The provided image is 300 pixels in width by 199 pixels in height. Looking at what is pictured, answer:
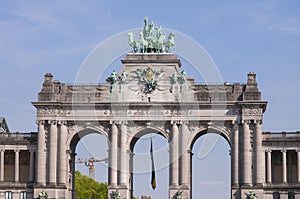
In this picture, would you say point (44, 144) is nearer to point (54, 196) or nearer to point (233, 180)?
point (54, 196)

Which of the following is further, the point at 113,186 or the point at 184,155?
the point at 184,155

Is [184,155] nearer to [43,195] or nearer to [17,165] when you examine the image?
[43,195]

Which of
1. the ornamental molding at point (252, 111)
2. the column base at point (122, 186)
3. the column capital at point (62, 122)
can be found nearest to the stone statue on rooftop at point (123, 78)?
the column capital at point (62, 122)

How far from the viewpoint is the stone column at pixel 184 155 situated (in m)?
136

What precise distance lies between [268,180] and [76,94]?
2842 cm

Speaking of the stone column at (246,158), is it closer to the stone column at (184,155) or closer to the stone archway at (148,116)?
the stone archway at (148,116)

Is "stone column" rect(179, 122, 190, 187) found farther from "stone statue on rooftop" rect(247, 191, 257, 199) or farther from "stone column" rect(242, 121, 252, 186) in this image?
"stone statue on rooftop" rect(247, 191, 257, 199)

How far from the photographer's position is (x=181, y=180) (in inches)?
5335

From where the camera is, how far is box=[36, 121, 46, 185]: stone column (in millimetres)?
136750

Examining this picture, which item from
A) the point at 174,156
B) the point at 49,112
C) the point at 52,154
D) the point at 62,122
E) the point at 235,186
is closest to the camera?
the point at 235,186

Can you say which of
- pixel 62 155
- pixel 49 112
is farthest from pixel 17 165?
pixel 49 112

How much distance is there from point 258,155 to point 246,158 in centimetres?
164

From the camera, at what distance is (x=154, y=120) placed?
136625mm

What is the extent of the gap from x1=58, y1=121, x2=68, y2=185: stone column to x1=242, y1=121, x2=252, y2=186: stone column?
79.0 ft
